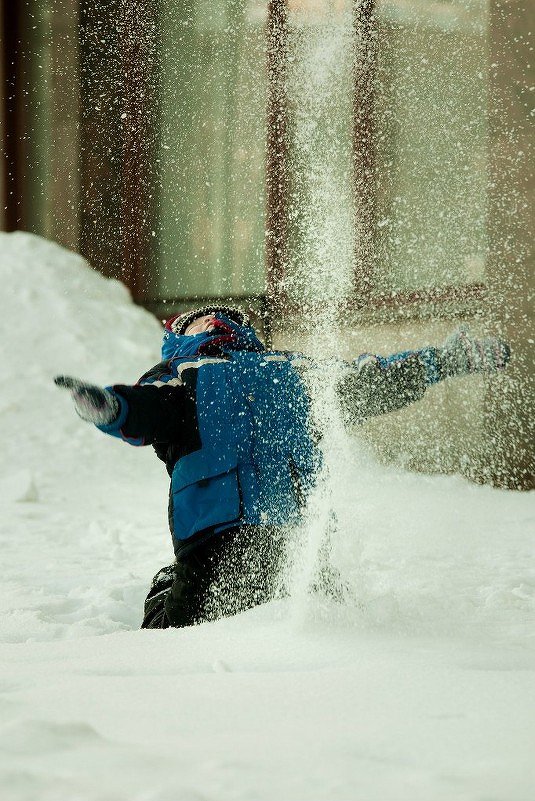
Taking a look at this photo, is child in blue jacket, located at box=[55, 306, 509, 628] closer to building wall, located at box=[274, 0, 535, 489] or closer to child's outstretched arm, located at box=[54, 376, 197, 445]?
child's outstretched arm, located at box=[54, 376, 197, 445]

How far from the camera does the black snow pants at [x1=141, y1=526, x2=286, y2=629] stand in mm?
2643

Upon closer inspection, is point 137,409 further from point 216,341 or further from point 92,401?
point 216,341

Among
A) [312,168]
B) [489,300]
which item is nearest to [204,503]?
[489,300]

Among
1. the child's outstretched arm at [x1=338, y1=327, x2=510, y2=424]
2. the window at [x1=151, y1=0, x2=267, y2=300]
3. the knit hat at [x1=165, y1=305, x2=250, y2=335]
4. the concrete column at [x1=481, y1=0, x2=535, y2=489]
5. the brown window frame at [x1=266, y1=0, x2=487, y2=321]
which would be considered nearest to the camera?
the child's outstretched arm at [x1=338, y1=327, x2=510, y2=424]

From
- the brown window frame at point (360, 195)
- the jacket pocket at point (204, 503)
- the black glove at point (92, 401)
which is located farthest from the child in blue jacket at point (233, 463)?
the brown window frame at point (360, 195)

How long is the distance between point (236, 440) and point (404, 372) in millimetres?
530

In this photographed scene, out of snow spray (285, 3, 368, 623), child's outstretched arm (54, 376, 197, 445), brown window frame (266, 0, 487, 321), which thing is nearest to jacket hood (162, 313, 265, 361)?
child's outstretched arm (54, 376, 197, 445)

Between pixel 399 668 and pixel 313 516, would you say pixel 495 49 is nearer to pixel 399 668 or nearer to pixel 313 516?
pixel 313 516

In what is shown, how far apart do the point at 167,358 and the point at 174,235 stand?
5.92m

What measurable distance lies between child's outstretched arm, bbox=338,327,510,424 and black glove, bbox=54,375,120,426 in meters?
0.68

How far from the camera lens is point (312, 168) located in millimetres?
7289

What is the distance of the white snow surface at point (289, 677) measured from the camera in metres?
1.33

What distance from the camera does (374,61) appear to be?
6527mm

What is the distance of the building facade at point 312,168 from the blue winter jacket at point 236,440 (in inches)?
108
